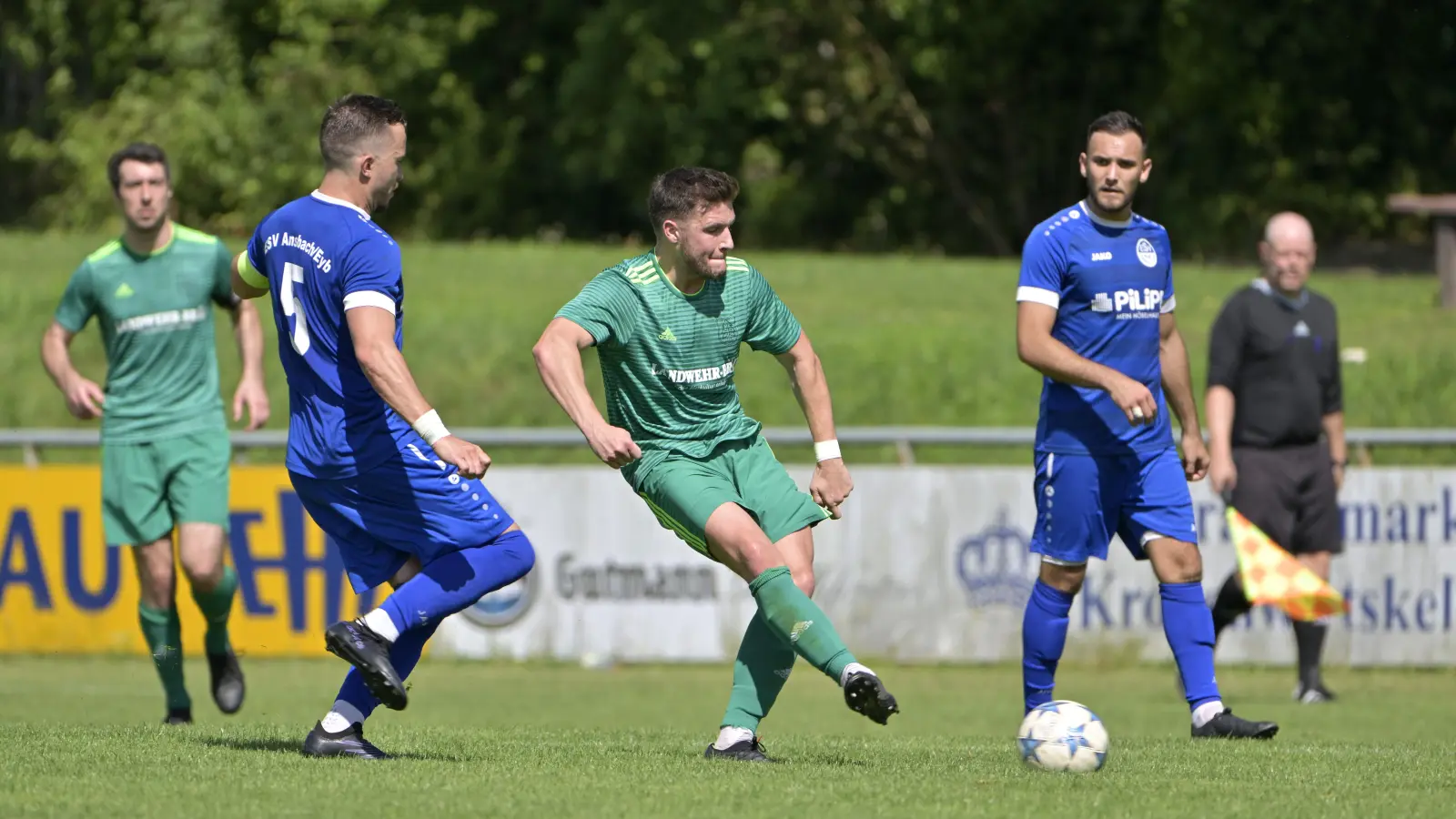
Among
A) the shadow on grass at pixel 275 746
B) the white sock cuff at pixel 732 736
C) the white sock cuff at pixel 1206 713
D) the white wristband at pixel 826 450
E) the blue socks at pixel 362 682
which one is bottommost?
the white sock cuff at pixel 1206 713

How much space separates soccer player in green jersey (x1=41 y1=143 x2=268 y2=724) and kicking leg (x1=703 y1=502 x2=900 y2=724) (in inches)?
130

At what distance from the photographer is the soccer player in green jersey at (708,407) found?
6.61m

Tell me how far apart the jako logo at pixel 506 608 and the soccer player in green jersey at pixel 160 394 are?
12.3ft

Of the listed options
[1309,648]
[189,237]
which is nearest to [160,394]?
[189,237]

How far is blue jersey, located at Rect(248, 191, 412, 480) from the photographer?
6387 mm

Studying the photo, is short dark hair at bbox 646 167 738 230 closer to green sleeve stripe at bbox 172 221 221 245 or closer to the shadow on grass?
the shadow on grass

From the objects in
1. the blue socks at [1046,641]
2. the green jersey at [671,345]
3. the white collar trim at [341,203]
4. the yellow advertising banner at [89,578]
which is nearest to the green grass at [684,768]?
the blue socks at [1046,641]

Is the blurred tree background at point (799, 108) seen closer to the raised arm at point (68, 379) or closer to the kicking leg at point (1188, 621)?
the raised arm at point (68, 379)

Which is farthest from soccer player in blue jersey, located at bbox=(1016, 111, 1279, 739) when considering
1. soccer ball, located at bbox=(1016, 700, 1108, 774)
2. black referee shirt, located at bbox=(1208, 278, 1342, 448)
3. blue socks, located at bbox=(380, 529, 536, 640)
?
black referee shirt, located at bbox=(1208, 278, 1342, 448)

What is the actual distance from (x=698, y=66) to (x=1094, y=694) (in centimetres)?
2273

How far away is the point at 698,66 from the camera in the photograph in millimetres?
33125

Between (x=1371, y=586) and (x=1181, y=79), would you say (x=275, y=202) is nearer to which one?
(x=1181, y=79)

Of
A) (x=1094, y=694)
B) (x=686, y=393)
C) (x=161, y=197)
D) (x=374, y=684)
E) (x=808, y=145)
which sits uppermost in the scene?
(x=808, y=145)

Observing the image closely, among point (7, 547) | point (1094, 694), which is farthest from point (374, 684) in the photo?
point (7, 547)
